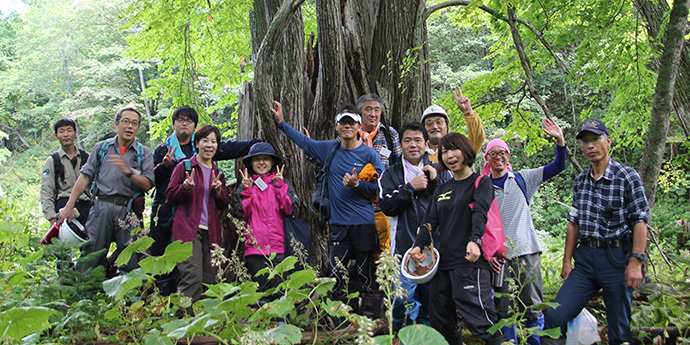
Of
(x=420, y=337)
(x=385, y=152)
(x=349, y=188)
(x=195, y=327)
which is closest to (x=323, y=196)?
(x=349, y=188)

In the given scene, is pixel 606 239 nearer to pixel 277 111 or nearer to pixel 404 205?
pixel 404 205

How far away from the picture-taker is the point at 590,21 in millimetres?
5273

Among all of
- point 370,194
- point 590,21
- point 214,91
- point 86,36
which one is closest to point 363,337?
point 370,194

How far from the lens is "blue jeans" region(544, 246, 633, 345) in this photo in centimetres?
304

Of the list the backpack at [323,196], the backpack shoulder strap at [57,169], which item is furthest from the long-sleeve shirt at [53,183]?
the backpack at [323,196]

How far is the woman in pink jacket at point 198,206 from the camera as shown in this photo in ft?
12.3

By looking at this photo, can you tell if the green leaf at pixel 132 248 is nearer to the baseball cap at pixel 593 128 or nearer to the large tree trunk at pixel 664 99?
the baseball cap at pixel 593 128

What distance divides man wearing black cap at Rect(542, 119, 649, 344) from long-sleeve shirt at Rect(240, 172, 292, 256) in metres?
2.27

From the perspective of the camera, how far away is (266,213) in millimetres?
3912

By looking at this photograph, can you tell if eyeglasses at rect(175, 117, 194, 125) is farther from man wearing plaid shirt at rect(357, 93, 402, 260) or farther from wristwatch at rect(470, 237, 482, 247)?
wristwatch at rect(470, 237, 482, 247)

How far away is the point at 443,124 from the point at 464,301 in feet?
5.92

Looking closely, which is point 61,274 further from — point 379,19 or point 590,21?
point 590,21

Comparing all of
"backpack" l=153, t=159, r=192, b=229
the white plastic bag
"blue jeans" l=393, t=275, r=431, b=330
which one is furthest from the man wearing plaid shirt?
the white plastic bag

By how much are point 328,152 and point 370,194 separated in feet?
1.94
